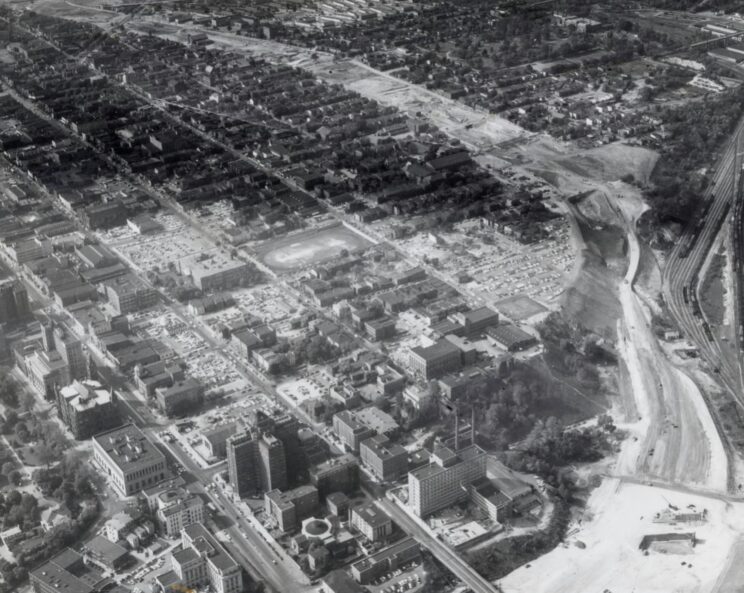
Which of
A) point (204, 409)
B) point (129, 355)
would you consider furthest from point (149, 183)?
point (204, 409)

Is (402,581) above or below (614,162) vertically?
below

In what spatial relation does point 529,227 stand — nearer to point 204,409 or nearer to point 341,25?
point 204,409

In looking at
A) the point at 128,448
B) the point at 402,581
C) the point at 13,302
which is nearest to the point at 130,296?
the point at 13,302

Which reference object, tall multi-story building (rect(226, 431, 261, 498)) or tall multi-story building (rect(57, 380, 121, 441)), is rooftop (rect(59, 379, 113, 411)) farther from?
tall multi-story building (rect(226, 431, 261, 498))

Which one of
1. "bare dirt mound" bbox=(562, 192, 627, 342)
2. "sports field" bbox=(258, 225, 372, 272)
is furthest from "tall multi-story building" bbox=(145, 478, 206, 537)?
"bare dirt mound" bbox=(562, 192, 627, 342)

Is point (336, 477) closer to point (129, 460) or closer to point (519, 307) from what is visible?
point (129, 460)

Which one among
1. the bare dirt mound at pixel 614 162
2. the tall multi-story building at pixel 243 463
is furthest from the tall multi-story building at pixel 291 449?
the bare dirt mound at pixel 614 162
